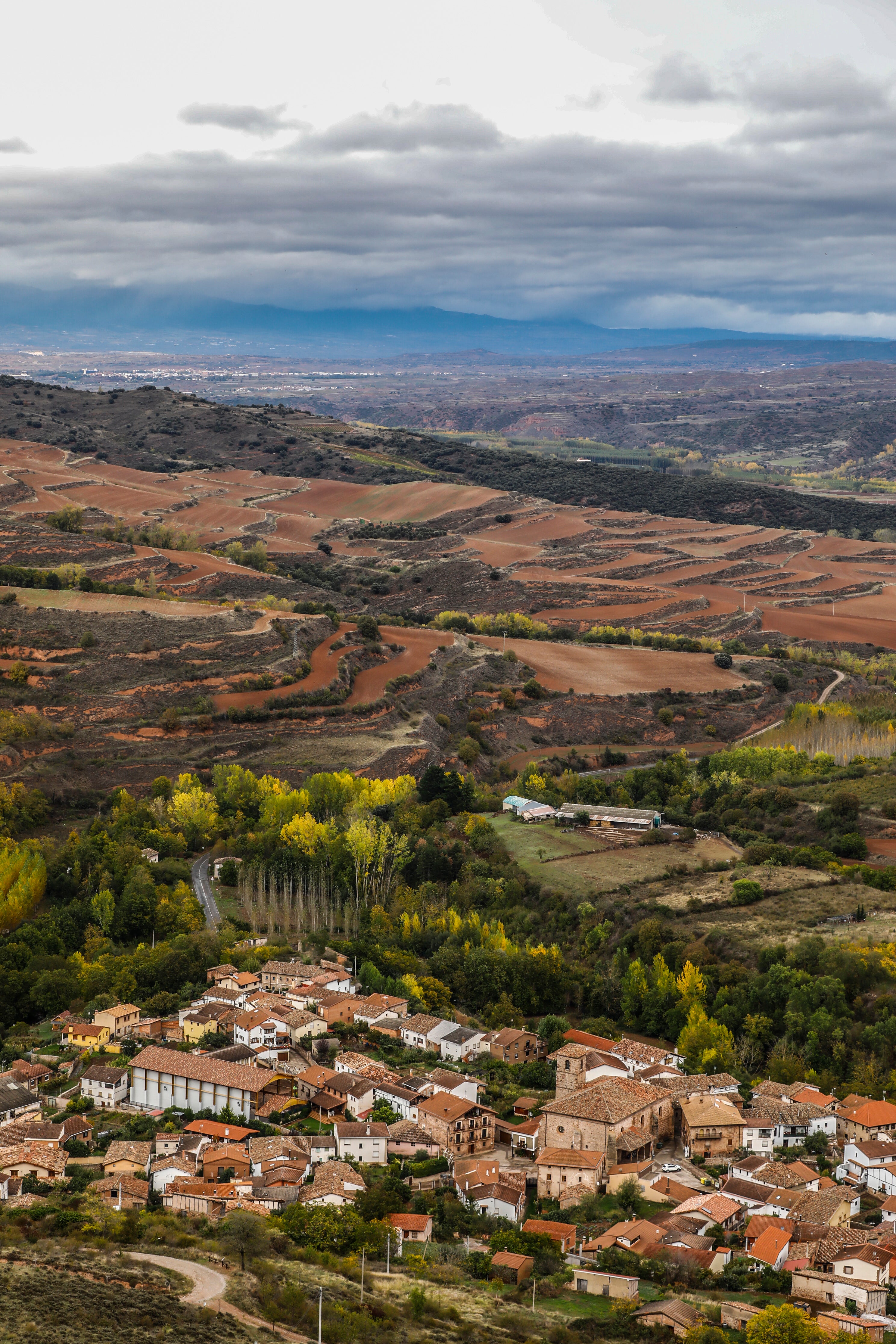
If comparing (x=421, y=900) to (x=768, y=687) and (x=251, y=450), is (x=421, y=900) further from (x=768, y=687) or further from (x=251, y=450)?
(x=251, y=450)

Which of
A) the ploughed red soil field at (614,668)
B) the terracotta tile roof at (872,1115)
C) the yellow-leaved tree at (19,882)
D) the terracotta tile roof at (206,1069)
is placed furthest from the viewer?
the ploughed red soil field at (614,668)

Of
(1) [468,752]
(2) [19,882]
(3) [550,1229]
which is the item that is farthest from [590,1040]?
(1) [468,752]

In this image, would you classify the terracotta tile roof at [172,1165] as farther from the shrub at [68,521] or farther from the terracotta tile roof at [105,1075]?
the shrub at [68,521]

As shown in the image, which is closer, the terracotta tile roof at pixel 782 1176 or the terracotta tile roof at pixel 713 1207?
the terracotta tile roof at pixel 713 1207

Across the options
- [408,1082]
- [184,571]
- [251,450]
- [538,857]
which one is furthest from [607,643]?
[251,450]

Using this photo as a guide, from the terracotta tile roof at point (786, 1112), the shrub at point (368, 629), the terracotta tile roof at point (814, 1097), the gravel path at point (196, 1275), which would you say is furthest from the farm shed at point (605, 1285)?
the shrub at point (368, 629)

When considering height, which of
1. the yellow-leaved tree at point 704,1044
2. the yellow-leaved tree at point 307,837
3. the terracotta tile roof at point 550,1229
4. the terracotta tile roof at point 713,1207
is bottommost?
the yellow-leaved tree at point 704,1044

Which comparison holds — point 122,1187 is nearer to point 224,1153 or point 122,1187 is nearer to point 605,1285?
point 224,1153
